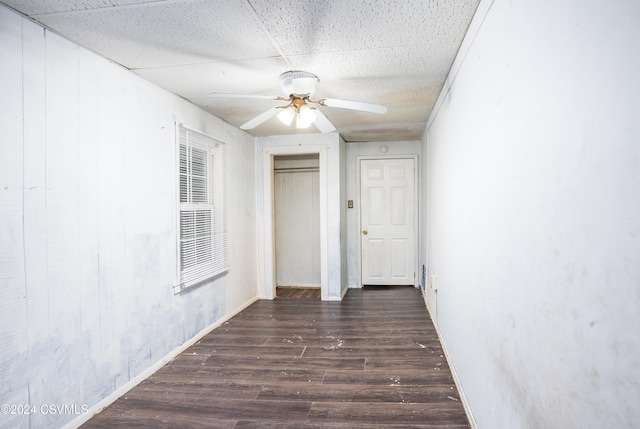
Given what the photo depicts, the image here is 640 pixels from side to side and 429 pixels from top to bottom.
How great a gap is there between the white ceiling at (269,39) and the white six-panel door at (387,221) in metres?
2.31

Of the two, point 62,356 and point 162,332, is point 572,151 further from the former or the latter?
point 162,332

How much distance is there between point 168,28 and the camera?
1971 millimetres

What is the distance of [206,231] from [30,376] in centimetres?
190

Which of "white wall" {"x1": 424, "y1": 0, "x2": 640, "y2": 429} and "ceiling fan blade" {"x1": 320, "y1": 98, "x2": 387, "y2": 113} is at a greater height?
"ceiling fan blade" {"x1": 320, "y1": 98, "x2": 387, "y2": 113}

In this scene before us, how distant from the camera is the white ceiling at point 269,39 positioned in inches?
70.2

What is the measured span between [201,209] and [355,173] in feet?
8.82

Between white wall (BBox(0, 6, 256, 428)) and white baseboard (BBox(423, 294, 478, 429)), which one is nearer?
white wall (BBox(0, 6, 256, 428))

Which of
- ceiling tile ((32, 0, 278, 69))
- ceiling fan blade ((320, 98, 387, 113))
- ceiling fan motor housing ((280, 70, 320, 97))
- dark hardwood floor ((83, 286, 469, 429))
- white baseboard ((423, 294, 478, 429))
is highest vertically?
ceiling tile ((32, 0, 278, 69))

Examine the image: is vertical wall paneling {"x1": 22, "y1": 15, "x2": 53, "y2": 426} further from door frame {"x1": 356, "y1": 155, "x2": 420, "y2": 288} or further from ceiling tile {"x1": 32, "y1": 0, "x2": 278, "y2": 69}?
door frame {"x1": 356, "y1": 155, "x2": 420, "y2": 288}

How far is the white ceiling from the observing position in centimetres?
178

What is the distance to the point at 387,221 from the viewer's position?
17.9 ft

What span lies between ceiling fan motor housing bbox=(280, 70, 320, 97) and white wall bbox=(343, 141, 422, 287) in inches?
116

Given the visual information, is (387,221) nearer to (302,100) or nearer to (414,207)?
(414,207)

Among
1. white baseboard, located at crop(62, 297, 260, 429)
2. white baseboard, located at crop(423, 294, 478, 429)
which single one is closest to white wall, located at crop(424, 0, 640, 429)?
white baseboard, located at crop(423, 294, 478, 429)
